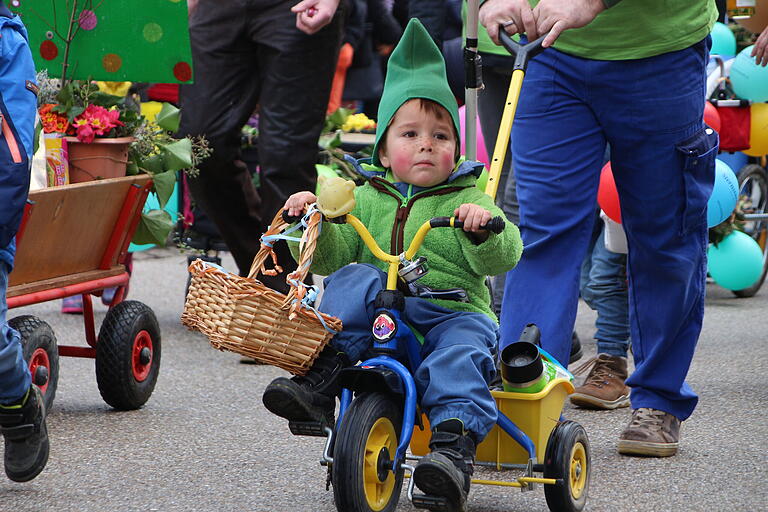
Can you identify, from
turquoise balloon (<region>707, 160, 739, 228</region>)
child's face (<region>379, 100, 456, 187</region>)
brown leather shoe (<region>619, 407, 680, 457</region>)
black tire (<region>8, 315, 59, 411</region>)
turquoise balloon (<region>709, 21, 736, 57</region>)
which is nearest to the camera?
child's face (<region>379, 100, 456, 187</region>)

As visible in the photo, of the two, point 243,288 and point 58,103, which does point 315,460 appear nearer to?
point 243,288

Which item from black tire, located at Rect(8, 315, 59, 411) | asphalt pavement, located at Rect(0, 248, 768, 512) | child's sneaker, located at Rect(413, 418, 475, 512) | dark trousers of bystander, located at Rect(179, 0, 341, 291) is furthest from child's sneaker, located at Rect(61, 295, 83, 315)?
child's sneaker, located at Rect(413, 418, 475, 512)

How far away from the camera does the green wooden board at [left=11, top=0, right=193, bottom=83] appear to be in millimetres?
4996

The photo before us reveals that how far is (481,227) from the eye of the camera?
122 inches

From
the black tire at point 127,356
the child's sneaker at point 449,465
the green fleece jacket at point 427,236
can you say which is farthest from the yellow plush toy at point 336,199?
the black tire at point 127,356

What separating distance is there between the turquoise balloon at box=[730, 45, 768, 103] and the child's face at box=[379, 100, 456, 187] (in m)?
3.28

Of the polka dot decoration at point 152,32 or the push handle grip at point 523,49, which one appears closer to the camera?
the push handle grip at point 523,49

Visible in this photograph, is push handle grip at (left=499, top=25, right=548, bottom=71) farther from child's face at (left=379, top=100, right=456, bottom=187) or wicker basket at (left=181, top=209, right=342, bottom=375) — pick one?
wicker basket at (left=181, top=209, right=342, bottom=375)

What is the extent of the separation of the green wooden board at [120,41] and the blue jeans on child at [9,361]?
1.60 m

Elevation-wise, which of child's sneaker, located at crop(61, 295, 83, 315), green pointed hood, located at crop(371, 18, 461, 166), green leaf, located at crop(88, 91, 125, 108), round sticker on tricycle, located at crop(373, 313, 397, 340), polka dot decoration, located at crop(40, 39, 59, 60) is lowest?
child's sneaker, located at crop(61, 295, 83, 315)

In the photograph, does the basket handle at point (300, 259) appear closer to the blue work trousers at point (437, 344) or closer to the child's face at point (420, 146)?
the blue work trousers at point (437, 344)

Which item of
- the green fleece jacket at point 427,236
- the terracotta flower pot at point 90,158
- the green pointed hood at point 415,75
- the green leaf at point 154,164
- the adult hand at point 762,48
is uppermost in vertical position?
the green pointed hood at point 415,75

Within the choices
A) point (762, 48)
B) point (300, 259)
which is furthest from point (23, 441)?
point (762, 48)

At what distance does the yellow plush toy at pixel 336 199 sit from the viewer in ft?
10.5
